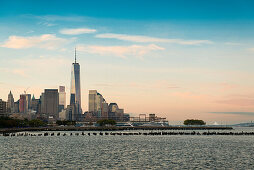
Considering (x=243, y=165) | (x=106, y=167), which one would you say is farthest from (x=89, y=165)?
(x=243, y=165)

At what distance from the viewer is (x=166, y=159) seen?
252 feet

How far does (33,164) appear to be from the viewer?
67.6m

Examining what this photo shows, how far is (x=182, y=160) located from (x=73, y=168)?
2507 cm

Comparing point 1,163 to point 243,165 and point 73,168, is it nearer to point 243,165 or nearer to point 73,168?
point 73,168

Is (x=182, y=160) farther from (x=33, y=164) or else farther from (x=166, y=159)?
(x=33, y=164)

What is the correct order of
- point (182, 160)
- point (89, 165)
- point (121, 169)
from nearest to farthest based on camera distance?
point (121, 169), point (89, 165), point (182, 160)

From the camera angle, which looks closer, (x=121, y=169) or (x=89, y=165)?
(x=121, y=169)

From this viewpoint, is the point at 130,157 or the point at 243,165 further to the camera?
the point at 130,157

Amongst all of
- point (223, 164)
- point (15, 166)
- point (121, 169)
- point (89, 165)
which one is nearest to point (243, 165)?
point (223, 164)

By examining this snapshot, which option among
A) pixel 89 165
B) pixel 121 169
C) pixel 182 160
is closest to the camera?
pixel 121 169

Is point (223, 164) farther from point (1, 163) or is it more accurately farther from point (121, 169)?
point (1, 163)

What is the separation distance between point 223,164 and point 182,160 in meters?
9.44

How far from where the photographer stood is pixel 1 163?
68.4 m

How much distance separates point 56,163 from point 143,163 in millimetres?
17470
